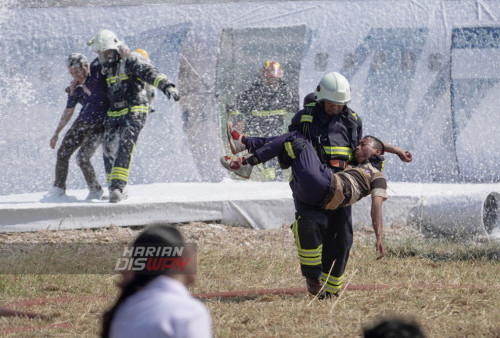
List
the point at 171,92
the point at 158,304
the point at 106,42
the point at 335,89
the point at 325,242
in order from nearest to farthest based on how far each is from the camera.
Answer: the point at 158,304 → the point at 335,89 → the point at 325,242 → the point at 171,92 → the point at 106,42

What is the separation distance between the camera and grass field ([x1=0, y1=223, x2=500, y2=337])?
18.1 feet

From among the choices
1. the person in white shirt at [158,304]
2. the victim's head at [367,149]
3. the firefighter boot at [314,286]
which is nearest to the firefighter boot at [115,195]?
the firefighter boot at [314,286]

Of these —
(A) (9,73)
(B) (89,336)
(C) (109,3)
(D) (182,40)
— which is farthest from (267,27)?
(B) (89,336)

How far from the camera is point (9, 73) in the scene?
13461 millimetres

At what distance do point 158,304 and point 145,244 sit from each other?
239mm

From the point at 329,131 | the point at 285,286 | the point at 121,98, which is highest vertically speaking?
the point at 329,131

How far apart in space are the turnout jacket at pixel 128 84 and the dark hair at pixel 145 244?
6.96 meters

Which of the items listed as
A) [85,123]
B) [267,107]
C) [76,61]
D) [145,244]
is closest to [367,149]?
[145,244]

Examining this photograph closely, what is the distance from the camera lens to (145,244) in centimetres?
286

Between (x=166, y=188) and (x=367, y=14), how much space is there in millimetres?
5235

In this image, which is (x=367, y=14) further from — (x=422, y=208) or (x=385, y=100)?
(x=422, y=208)

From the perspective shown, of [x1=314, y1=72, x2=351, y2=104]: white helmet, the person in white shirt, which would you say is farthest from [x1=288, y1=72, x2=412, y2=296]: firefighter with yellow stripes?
the person in white shirt

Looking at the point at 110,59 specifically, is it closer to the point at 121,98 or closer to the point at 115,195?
the point at 121,98

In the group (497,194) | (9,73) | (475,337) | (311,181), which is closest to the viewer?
(475,337)
